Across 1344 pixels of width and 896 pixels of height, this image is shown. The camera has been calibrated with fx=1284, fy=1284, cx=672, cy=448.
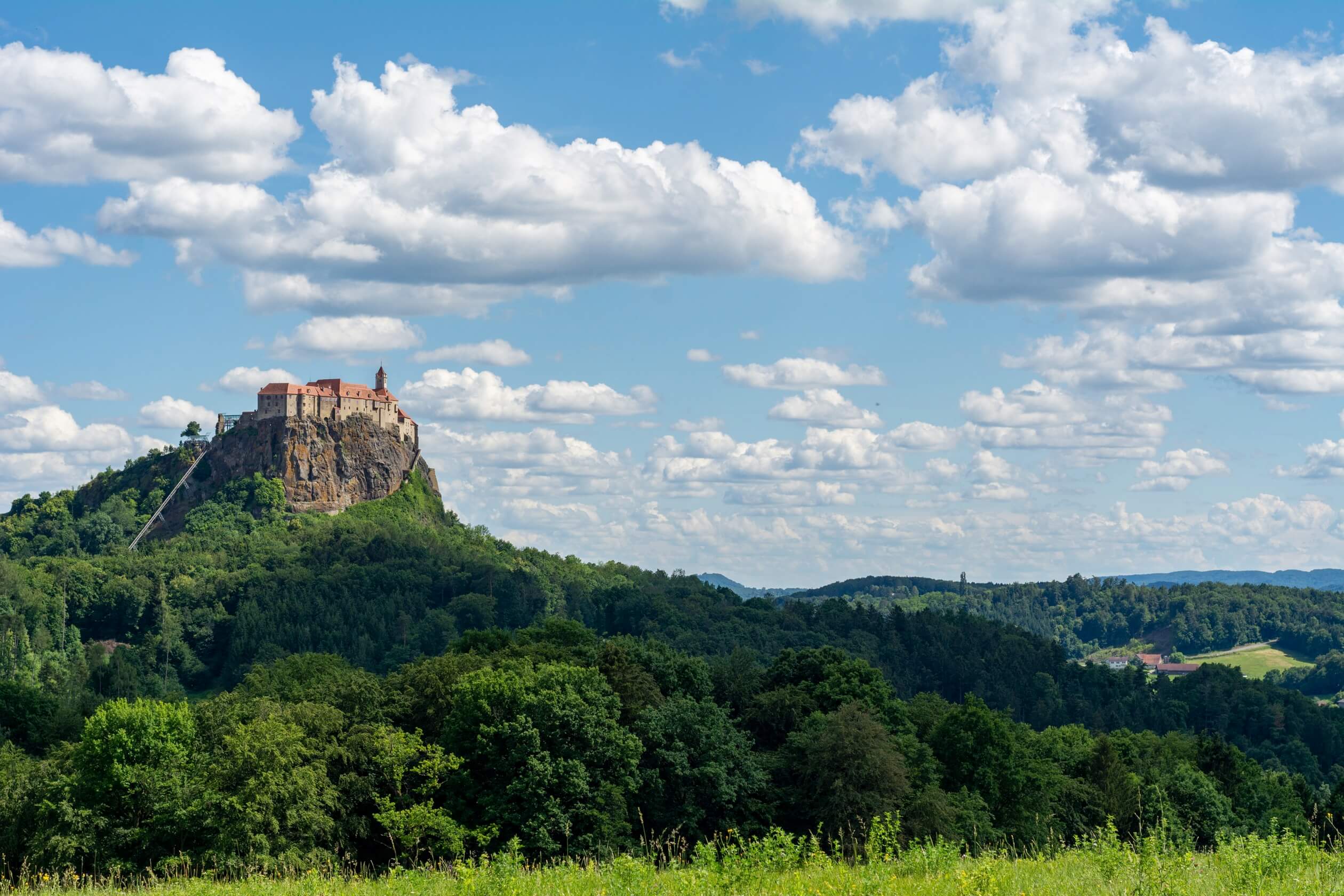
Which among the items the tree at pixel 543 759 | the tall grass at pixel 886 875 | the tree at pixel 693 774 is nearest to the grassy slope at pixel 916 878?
the tall grass at pixel 886 875

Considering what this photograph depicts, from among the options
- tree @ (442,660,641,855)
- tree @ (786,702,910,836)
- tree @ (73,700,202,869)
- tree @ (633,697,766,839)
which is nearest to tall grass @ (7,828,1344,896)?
tree @ (73,700,202,869)

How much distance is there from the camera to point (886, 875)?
56.6 ft

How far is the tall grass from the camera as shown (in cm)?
1535

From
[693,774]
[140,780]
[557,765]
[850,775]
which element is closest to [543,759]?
[557,765]

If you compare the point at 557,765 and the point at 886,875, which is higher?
the point at 886,875

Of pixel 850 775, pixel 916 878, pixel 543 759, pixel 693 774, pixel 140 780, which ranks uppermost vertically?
pixel 916 878

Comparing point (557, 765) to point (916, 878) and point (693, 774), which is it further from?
point (916, 878)

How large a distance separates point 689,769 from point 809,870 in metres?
41.3

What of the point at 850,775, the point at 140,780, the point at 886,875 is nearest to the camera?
the point at 886,875

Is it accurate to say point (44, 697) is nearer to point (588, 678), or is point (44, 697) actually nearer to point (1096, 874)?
point (588, 678)

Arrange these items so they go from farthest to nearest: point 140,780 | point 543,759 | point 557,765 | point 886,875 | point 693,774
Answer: point 693,774 < point 543,759 < point 557,765 < point 140,780 < point 886,875

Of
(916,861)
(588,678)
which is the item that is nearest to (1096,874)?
(916,861)

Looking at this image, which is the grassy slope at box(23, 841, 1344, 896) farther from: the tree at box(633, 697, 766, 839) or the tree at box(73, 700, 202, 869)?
the tree at box(633, 697, 766, 839)

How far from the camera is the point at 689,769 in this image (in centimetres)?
5875
